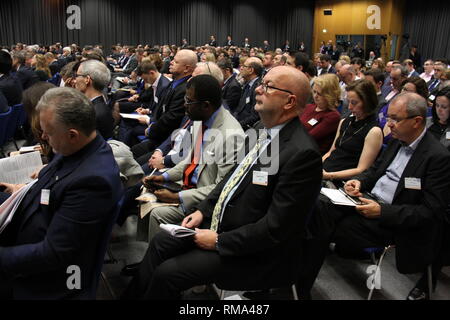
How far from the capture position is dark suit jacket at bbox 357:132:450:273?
222 centimetres

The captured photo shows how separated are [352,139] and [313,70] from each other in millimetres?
A: 3384

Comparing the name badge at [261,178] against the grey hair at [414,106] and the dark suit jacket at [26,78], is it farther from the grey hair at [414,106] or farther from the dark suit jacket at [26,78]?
the dark suit jacket at [26,78]

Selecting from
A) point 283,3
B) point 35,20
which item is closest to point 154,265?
point 35,20

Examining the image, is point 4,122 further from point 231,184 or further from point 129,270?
point 231,184

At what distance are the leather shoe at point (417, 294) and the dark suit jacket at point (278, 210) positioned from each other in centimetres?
102

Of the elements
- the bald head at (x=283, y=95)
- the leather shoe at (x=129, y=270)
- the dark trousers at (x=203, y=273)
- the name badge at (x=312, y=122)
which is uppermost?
the bald head at (x=283, y=95)

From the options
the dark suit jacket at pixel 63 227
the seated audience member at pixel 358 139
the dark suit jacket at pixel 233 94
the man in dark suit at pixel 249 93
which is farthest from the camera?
the dark suit jacket at pixel 233 94

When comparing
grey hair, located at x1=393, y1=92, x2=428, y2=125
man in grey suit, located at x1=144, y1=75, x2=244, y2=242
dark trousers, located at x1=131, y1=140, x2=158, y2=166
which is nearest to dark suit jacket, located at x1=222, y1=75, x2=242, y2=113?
dark trousers, located at x1=131, y1=140, x2=158, y2=166

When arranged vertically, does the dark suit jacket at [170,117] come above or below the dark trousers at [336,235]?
above

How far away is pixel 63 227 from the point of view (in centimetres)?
157

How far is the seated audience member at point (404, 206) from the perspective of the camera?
222cm

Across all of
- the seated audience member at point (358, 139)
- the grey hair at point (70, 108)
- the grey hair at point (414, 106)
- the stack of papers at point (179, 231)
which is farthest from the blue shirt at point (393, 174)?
the grey hair at point (70, 108)

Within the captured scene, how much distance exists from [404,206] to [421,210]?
9 centimetres

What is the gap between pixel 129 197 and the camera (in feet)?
9.16
